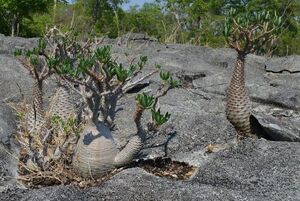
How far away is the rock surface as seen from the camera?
3873mm

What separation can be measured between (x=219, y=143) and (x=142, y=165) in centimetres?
98

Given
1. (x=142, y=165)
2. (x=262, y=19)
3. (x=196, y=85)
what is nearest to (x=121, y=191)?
(x=142, y=165)

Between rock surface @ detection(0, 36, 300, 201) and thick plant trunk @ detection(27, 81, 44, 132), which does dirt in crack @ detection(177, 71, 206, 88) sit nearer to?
rock surface @ detection(0, 36, 300, 201)

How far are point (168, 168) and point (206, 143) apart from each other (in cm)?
72

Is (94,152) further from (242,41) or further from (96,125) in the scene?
(242,41)

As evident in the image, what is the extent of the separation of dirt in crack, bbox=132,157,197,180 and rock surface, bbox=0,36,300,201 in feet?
0.27

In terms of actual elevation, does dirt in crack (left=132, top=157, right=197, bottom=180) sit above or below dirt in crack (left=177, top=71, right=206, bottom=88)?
below

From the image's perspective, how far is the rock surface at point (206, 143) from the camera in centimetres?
387

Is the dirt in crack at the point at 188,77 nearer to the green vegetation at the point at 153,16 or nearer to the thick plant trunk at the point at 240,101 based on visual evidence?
the thick plant trunk at the point at 240,101

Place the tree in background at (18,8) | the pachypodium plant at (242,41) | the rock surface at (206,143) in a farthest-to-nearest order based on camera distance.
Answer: the tree in background at (18,8) < the pachypodium plant at (242,41) < the rock surface at (206,143)

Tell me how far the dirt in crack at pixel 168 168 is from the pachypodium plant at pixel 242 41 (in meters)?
0.96

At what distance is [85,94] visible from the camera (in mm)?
4180

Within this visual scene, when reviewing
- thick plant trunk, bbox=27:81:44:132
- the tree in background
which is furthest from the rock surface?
the tree in background

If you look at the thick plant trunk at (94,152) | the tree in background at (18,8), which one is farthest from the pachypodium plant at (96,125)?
the tree in background at (18,8)
